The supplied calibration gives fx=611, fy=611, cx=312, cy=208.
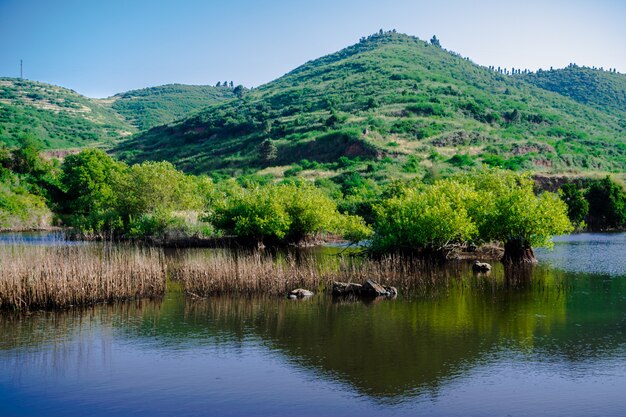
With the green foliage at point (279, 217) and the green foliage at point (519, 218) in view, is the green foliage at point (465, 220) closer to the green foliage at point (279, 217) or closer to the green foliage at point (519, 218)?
the green foliage at point (519, 218)

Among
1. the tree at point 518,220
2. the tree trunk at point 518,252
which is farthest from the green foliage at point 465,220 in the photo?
the tree trunk at point 518,252

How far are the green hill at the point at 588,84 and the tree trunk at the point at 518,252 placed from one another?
11987 cm

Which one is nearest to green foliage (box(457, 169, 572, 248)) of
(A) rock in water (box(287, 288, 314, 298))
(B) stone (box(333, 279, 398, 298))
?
(B) stone (box(333, 279, 398, 298))

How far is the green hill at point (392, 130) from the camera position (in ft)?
288

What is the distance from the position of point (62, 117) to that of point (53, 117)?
3.05 metres

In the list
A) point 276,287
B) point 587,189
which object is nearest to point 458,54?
point 587,189

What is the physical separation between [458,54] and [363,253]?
168040mm

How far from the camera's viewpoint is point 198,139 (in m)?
116

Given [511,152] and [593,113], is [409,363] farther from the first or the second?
[593,113]

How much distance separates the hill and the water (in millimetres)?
93802

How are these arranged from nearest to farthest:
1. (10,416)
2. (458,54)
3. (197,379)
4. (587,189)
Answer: (10,416), (197,379), (587,189), (458,54)

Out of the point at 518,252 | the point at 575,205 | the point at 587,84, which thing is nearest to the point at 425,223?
the point at 518,252

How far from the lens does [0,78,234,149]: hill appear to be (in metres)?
125

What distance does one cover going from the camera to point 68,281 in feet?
Result: 75.3
